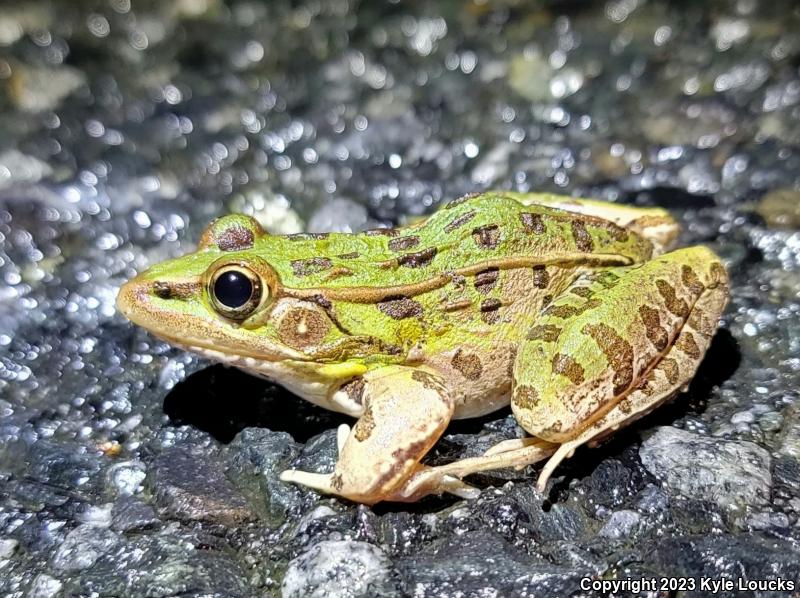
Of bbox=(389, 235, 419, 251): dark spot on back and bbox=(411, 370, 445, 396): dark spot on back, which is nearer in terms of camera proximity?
bbox=(411, 370, 445, 396): dark spot on back

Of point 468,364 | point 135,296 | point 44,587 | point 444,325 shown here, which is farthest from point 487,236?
point 44,587

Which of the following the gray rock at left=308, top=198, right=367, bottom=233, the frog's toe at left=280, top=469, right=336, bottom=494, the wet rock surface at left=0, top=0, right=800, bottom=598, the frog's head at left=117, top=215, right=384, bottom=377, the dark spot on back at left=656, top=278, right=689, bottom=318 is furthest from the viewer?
the gray rock at left=308, top=198, right=367, bottom=233

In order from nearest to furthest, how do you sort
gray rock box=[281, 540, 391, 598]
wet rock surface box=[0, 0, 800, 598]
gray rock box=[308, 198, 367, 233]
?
gray rock box=[281, 540, 391, 598] → wet rock surface box=[0, 0, 800, 598] → gray rock box=[308, 198, 367, 233]

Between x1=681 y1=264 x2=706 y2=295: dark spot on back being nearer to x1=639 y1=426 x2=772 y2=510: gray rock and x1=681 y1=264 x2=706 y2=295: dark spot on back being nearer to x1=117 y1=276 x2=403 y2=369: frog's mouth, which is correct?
x1=639 y1=426 x2=772 y2=510: gray rock

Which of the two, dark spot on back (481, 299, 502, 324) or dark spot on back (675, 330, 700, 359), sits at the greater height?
dark spot on back (481, 299, 502, 324)

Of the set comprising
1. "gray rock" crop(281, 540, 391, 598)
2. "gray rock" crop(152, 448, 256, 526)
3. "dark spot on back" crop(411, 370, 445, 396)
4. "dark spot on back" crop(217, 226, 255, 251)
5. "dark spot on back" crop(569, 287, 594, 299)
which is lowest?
"gray rock" crop(281, 540, 391, 598)

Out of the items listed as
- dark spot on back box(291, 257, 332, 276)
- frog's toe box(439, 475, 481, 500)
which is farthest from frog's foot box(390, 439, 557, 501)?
dark spot on back box(291, 257, 332, 276)

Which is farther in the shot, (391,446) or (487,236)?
(487,236)

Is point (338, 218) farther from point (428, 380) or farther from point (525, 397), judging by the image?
point (525, 397)

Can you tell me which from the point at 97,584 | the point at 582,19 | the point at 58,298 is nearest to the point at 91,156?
the point at 58,298
